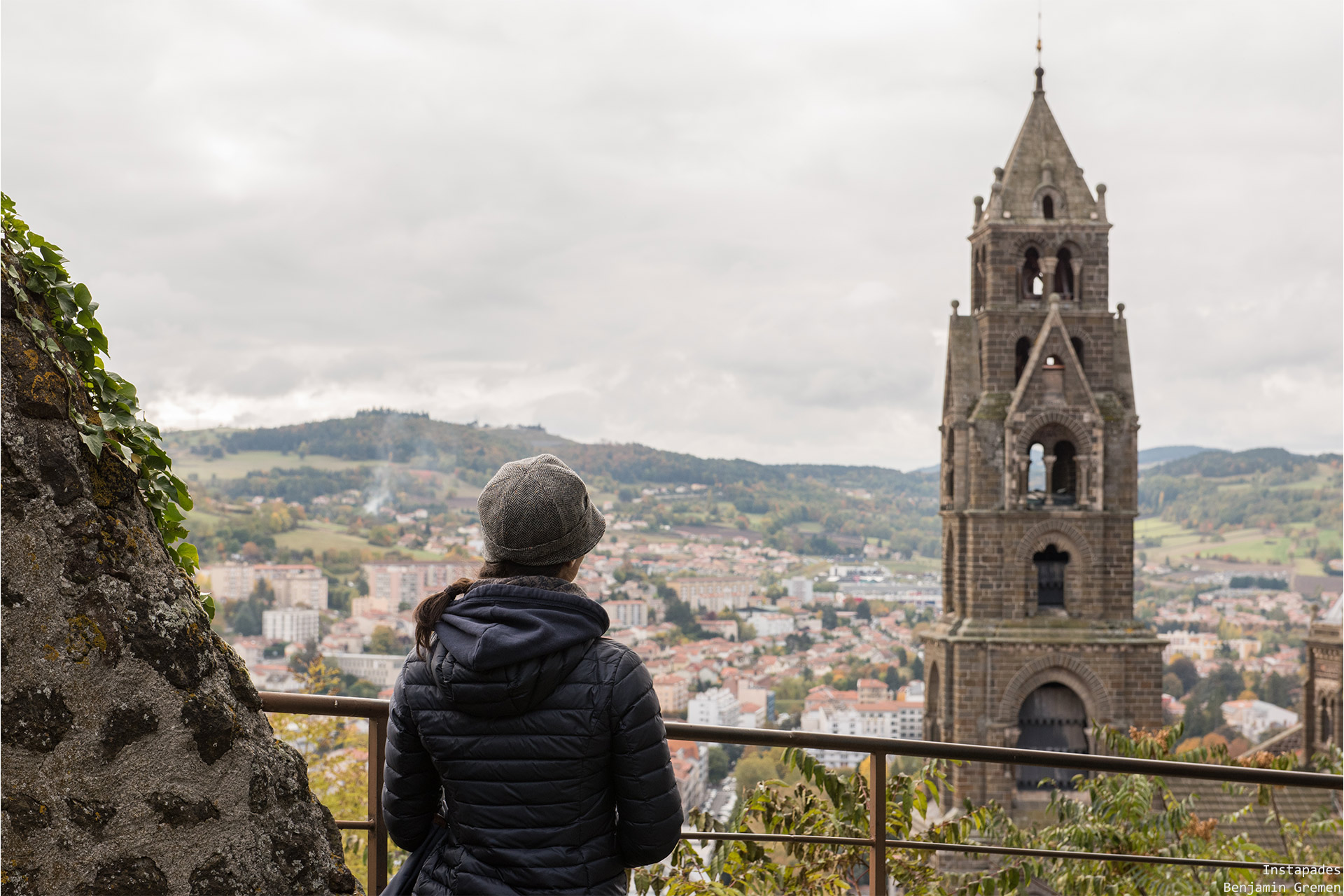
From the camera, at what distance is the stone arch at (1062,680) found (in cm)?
2167

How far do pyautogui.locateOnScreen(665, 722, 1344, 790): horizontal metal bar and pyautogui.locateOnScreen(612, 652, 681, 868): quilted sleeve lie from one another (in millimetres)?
796

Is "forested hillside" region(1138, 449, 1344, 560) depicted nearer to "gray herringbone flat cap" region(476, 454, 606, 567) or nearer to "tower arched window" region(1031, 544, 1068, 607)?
"tower arched window" region(1031, 544, 1068, 607)

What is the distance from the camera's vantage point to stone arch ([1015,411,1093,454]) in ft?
70.8

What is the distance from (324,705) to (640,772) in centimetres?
107

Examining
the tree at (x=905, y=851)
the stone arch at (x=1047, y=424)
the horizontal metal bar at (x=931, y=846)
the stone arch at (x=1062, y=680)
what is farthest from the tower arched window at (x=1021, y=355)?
the horizontal metal bar at (x=931, y=846)

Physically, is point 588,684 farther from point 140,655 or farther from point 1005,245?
point 1005,245

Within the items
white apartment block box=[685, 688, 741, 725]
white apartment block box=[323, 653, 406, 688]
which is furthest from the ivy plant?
white apartment block box=[323, 653, 406, 688]

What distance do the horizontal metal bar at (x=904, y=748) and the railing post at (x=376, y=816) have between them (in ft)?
0.29

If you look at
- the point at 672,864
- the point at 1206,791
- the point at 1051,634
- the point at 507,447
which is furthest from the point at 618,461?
the point at 672,864

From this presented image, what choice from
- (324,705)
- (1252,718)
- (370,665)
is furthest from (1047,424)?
(1252,718)

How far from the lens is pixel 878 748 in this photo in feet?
9.79

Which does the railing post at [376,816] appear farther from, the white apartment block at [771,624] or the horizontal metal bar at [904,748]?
the white apartment block at [771,624]

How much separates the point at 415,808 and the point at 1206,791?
65.6 feet

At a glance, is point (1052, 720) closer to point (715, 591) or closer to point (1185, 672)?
point (715, 591)
